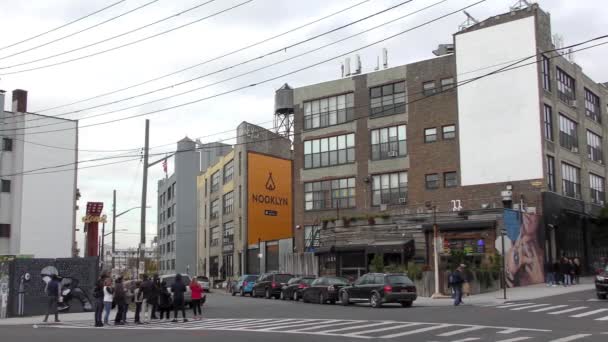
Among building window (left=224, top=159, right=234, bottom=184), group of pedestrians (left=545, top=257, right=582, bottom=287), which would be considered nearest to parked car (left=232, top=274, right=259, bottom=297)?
group of pedestrians (left=545, top=257, right=582, bottom=287)

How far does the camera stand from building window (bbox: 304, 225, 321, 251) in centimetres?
5104

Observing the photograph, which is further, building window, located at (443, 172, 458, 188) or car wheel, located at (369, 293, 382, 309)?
building window, located at (443, 172, 458, 188)

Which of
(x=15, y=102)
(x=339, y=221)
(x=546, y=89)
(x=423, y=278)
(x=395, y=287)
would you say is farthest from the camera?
(x=15, y=102)

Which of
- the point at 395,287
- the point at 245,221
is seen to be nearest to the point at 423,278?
the point at 395,287

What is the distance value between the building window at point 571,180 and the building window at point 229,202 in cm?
3402

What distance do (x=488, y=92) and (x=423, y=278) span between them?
1637 centimetres

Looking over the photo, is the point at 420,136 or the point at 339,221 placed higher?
the point at 420,136

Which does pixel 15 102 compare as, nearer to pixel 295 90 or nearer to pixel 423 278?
pixel 295 90

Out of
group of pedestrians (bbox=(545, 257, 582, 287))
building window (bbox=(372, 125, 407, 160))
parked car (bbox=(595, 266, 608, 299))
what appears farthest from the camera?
building window (bbox=(372, 125, 407, 160))

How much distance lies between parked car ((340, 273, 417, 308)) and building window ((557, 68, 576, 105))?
24.4 m

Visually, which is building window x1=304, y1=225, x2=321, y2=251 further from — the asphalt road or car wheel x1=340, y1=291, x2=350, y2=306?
the asphalt road

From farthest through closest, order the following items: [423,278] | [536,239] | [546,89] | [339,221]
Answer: [339,221] < [546,89] < [536,239] < [423,278]

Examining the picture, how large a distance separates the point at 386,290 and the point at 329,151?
1034 inches

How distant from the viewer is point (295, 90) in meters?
55.9
